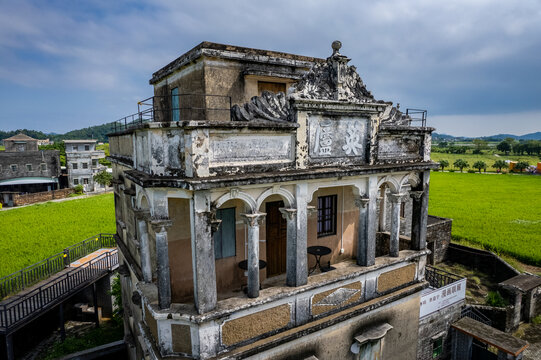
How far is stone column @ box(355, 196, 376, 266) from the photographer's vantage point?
27.6ft

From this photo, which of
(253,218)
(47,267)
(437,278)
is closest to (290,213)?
(253,218)

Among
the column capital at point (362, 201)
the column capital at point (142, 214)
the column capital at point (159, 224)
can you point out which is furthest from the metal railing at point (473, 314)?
the column capital at point (142, 214)

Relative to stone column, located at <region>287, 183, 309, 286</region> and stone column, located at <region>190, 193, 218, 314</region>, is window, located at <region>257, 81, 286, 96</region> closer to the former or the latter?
stone column, located at <region>287, 183, 309, 286</region>

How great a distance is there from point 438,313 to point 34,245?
87.3ft

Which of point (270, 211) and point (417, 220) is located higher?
point (270, 211)

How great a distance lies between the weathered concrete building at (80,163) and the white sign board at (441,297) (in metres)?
53.4

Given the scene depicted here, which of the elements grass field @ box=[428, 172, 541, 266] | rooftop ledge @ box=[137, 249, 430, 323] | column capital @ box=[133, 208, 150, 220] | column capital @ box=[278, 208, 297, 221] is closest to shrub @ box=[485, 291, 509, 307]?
grass field @ box=[428, 172, 541, 266]

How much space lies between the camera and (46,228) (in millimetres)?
28016

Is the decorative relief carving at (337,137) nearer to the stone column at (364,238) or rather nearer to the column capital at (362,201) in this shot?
the column capital at (362,201)

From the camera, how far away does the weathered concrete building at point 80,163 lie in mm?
50000

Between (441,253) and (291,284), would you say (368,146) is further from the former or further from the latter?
(441,253)

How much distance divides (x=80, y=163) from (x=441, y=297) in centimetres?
5404

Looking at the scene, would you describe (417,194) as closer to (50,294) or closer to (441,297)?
(441,297)

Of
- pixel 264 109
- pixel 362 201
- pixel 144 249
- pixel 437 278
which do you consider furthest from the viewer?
pixel 437 278
